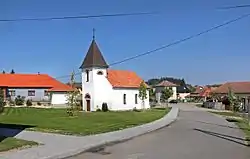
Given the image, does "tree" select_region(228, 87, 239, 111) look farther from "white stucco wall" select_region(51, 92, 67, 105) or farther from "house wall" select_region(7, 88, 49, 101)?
"house wall" select_region(7, 88, 49, 101)

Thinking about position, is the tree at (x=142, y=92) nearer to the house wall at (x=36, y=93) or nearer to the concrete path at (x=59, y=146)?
the house wall at (x=36, y=93)

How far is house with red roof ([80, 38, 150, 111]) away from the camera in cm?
5900

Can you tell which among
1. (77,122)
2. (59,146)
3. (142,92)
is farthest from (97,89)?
(59,146)

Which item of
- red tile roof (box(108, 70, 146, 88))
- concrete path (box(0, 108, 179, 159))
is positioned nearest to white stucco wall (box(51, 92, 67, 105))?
red tile roof (box(108, 70, 146, 88))

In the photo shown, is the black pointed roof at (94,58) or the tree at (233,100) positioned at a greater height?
the black pointed roof at (94,58)

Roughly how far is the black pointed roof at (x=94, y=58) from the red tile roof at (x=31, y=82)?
16801 millimetres

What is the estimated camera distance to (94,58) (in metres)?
60.0

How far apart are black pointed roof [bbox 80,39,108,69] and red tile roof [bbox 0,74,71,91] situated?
1680cm

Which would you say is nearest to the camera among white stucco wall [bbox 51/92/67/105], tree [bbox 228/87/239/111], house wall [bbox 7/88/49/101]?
tree [bbox 228/87/239/111]

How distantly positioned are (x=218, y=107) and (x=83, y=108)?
2782 cm

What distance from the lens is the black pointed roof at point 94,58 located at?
59.5 meters

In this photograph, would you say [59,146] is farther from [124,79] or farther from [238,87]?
[238,87]

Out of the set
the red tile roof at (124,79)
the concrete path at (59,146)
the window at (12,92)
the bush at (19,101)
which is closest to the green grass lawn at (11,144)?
the concrete path at (59,146)

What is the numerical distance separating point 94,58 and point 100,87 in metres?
4.55
